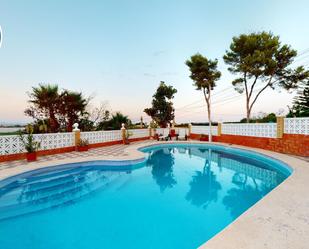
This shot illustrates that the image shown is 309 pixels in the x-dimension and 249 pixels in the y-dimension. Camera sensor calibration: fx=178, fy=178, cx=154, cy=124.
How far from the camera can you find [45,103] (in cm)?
1157

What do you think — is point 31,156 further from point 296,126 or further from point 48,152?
point 296,126

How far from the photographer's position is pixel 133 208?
3.67 meters

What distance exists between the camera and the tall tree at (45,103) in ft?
37.2

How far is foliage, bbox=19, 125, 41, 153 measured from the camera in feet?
23.2

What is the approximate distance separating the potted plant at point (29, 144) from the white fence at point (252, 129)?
1098 cm

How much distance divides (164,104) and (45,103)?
37.2ft

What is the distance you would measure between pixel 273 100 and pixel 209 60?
248 inches

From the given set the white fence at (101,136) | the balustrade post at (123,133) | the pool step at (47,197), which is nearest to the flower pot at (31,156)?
the pool step at (47,197)

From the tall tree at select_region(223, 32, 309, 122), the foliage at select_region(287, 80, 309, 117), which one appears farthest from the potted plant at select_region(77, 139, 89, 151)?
the foliage at select_region(287, 80, 309, 117)

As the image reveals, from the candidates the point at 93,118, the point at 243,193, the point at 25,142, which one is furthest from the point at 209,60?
the point at 25,142

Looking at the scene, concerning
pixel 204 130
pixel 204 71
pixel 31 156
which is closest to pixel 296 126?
pixel 204 130

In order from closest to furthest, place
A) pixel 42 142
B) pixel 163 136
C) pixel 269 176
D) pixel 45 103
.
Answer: pixel 269 176
pixel 42 142
pixel 45 103
pixel 163 136

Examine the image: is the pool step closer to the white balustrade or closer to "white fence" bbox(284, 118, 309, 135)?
"white fence" bbox(284, 118, 309, 135)

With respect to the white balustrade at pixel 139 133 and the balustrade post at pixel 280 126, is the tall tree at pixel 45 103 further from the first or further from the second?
the balustrade post at pixel 280 126
